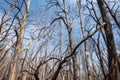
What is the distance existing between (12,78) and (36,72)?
4.67m

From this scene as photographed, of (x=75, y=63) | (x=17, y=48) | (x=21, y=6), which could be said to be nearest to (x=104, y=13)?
(x=75, y=63)

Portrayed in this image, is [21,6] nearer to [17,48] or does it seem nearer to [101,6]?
[17,48]

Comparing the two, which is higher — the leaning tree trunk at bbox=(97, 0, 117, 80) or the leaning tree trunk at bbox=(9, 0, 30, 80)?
the leaning tree trunk at bbox=(9, 0, 30, 80)

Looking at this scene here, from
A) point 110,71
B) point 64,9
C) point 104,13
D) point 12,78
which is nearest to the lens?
point 110,71

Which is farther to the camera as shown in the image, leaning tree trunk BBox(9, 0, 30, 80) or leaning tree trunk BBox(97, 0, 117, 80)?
leaning tree trunk BBox(9, 0, 30, 80)

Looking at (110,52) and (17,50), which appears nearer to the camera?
(110,52)

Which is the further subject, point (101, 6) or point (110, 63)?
point (101, 6)

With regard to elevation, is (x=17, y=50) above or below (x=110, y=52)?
above

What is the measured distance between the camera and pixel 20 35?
1077 cm

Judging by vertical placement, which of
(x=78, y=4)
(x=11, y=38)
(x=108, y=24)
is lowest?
(x=108, y=24)

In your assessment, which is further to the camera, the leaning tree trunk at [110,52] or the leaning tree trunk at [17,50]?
the leaning tree trunk at [17,50]

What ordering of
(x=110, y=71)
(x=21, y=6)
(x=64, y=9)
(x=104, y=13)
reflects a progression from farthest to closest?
(x=64, y=9), (x=21, y=6), (x=104, y=13), (x=110, y=71)

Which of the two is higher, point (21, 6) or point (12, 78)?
point (21, 6)

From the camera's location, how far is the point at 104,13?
5.92m
